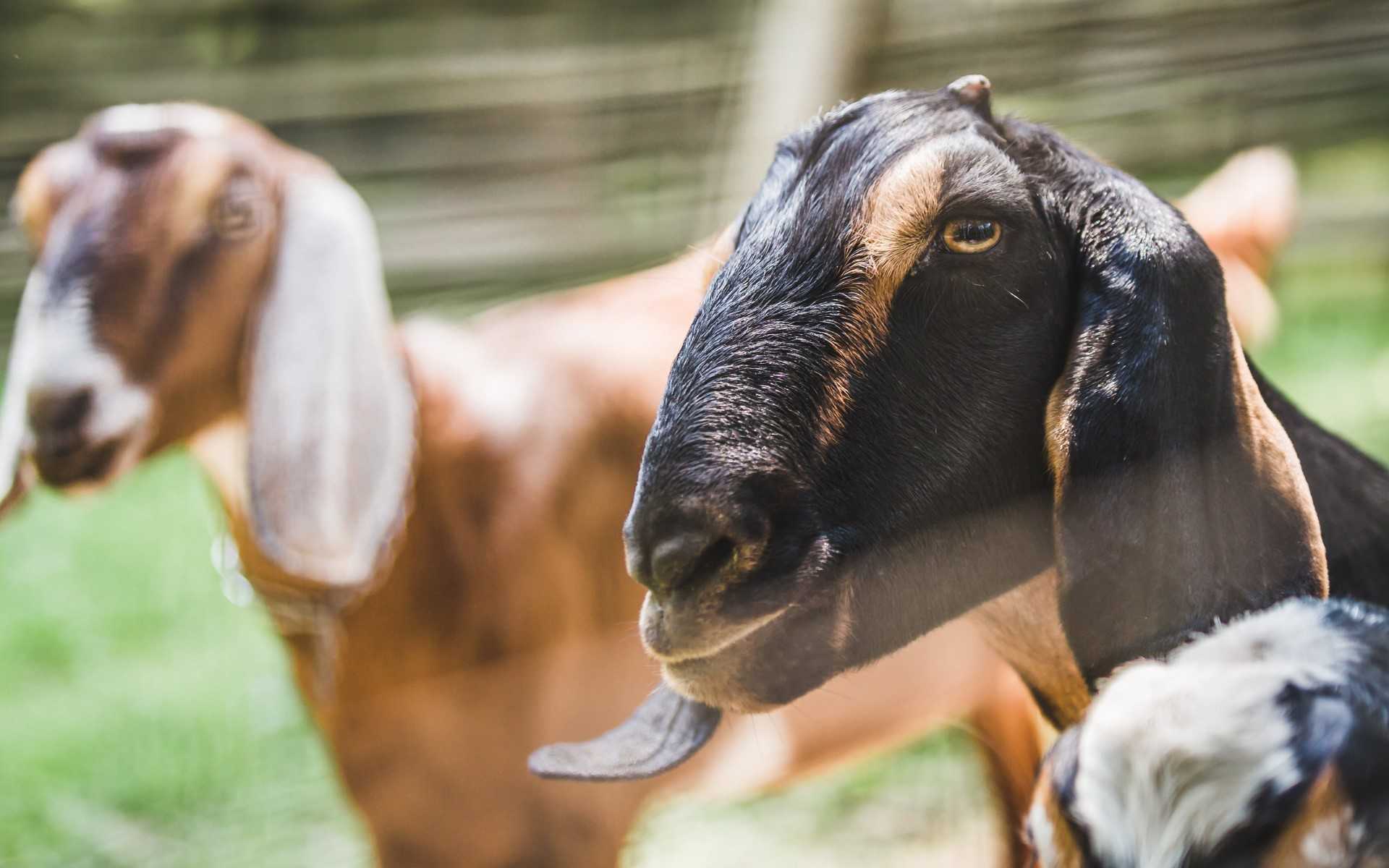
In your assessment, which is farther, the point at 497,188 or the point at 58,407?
the point at 497,188

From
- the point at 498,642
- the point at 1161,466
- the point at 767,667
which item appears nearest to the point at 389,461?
the point at 498,642

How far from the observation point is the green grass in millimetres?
1199

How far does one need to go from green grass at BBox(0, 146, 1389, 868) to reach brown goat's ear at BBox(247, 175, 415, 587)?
24 cm

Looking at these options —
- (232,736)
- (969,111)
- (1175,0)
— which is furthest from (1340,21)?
(232,736)

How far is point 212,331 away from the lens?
942mm

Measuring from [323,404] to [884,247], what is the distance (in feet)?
1.86

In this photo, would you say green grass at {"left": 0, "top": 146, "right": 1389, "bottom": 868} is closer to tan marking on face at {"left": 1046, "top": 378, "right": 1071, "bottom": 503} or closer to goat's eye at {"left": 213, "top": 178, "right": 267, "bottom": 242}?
goat's eye at {"left": 213, "top": 178, "right": 267, "bottom": 242}

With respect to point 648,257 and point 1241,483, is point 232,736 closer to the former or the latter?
point 648,257

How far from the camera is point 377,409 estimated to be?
0.98 metres

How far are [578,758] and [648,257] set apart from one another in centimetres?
78

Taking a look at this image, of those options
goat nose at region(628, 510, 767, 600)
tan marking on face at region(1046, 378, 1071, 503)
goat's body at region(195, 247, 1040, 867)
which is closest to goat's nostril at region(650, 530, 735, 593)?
goat nose at region(628, 510, 767, 600)

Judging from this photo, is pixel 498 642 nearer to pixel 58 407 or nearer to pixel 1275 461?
pixel 58 407

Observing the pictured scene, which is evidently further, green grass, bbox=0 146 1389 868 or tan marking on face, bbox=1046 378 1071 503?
green grass, bbox=0 146 1389 868

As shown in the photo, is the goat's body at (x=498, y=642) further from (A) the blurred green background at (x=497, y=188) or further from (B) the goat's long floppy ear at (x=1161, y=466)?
(B) the goat's long floppy ear at (x=1161, y=466)
